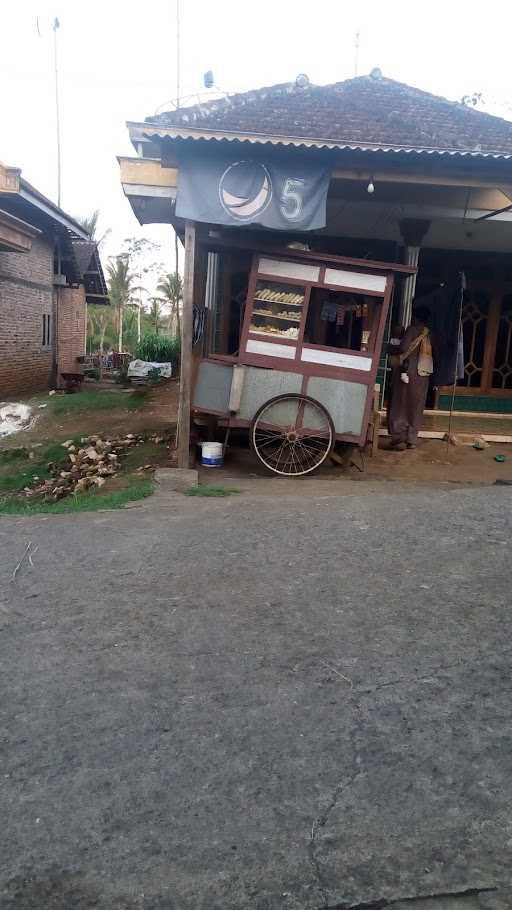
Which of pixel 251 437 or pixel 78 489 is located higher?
pixel 251 437

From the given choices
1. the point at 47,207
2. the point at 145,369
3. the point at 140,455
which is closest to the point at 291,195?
the point at 140,455

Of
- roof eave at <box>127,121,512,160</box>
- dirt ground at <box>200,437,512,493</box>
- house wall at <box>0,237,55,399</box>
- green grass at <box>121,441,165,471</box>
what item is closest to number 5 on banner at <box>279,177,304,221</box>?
roof eave at <box>127,121,512,160</box>

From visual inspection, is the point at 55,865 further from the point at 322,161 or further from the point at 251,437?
the point at 322,161

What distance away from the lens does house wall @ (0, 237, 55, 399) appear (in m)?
16.5

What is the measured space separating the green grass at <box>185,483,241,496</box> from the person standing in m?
3.25

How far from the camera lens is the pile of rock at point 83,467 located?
904 centimetres

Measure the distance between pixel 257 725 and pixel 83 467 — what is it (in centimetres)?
739

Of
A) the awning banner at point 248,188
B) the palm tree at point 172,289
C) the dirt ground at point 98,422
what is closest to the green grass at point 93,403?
the dirt ground at point 98,422

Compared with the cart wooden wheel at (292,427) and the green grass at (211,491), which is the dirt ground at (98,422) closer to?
the cart wooden wheel at (292,427)

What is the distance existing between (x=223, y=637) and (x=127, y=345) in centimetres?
4087

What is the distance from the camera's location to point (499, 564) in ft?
15.4

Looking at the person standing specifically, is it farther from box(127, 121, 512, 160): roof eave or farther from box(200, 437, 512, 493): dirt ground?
box(127, 121, 512, 160): roof eave

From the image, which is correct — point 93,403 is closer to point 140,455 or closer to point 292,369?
point 140,455

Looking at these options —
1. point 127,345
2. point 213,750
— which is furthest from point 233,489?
point 127,345
